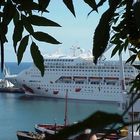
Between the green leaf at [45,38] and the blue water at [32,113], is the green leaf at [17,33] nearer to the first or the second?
the green leaf at [45,38]

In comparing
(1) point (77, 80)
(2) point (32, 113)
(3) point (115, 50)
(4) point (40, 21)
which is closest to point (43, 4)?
(4) point (40, 21)

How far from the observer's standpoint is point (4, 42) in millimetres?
319

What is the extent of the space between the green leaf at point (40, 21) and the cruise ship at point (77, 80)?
17.7m

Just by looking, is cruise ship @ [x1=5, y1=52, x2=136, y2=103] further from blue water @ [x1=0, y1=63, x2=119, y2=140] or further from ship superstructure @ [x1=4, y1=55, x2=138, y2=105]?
blue water @ [x1=0, y1=63, x2=119, y2=140]

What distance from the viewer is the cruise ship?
18438 millimetres

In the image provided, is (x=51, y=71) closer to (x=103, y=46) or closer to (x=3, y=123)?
(x=3, y=123)

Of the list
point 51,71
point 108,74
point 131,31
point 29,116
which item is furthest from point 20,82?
point 131,31

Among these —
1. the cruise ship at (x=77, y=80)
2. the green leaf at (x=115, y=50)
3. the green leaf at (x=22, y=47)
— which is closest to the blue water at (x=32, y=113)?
the cruise ship at (x=77, y=80)

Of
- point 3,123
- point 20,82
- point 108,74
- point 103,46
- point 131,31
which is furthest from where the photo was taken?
A: point 20,82

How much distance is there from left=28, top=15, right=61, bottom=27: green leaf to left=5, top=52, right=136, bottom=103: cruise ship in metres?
17.7

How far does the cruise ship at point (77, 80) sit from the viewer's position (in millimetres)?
18438

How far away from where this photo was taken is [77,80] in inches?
760

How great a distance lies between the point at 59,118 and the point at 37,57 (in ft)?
43.2

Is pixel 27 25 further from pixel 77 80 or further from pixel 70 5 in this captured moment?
pixel 77 80
